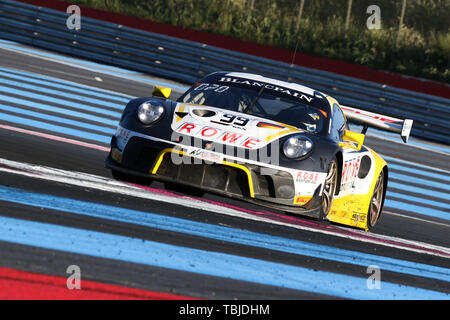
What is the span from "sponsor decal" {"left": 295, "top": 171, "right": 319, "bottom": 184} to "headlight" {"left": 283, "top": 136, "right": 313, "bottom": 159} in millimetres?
148

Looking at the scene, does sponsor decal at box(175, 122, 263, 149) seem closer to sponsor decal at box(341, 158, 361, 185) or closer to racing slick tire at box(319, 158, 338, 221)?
racing slick tire at box(319, 158, 338, 221)

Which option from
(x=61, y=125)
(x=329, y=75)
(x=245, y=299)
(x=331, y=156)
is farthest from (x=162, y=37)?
(x=245, y=299)

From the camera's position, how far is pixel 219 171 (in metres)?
7.23

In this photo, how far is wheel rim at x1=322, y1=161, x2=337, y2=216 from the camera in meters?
7.68

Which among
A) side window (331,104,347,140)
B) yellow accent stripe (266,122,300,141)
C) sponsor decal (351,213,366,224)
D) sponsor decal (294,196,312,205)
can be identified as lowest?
sponsor decal (351,213,366,224)

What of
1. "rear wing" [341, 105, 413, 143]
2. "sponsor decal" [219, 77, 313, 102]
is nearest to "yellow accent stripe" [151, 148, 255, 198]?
"sponsor decal" [219, 77, 313, 102]

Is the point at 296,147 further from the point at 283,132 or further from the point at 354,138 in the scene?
the point at 354,138

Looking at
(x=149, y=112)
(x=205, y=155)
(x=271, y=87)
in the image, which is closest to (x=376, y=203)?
(x=271, y=87)

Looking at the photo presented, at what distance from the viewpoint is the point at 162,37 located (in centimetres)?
2138

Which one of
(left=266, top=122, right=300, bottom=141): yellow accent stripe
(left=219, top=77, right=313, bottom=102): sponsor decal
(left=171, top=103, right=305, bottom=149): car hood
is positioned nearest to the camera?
(left=171, top=103, right=305, bottom=149): car hood

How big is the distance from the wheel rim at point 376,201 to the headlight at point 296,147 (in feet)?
5.76

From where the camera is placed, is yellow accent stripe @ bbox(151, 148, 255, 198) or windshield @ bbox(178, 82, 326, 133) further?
windshield @ bbox(178, 82, 326, 133)

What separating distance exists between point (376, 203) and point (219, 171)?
2.57 meters
